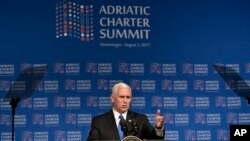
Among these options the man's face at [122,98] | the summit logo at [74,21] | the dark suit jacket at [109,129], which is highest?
the summit logo at [74,21]

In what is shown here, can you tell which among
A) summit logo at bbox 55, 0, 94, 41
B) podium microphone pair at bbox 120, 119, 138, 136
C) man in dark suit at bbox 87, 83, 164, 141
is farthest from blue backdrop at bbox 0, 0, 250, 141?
podium microphone pair at bbox 120, 119, 138, 136

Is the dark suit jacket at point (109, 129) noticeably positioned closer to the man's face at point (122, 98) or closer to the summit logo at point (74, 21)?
the man's face at point (122, 98)

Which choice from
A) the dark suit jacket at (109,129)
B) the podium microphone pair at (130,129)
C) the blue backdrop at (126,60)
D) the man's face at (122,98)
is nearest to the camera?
the podium microphone pair at (130,129)

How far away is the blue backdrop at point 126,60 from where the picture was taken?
19.7ft

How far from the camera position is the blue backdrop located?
600cm

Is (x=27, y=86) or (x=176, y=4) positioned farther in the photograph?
(x=176, y=4)

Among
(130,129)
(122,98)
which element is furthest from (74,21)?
(130,129)

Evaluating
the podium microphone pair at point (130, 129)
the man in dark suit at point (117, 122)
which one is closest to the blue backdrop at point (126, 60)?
the man in dark suit at point (117, 122)

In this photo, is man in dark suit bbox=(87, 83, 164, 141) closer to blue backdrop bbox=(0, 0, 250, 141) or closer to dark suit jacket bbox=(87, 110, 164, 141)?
dark suit jacket bbox=(87, 110, 164, 141)

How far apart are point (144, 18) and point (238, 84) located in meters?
1.44

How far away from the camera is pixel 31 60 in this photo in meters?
6.00

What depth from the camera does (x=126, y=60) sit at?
6188 millimetres

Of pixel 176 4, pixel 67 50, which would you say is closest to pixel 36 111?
pixel 67 50

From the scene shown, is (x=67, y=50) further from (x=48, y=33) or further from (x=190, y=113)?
(x=190, y=113)
